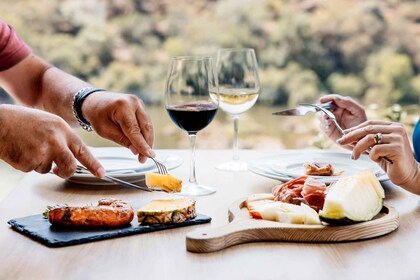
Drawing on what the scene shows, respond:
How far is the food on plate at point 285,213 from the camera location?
126 centimetres

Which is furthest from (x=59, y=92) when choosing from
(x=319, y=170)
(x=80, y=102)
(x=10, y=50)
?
(x=319, y=170)

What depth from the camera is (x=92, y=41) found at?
19.7ft

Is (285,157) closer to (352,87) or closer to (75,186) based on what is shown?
(75,186)

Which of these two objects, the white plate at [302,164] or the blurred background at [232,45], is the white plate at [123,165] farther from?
the blurred background at [232,45]

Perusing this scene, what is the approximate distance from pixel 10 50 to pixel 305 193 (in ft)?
3.90

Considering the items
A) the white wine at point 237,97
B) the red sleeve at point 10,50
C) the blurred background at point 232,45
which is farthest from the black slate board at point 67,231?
the blurred background at point 232,45

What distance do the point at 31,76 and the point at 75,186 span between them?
633 mm

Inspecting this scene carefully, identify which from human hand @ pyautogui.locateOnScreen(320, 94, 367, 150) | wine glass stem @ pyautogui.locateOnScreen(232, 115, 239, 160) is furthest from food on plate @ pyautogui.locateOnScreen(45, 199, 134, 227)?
human hand @ pyautogui.locateOnScreen(320, 94, 367, 150)

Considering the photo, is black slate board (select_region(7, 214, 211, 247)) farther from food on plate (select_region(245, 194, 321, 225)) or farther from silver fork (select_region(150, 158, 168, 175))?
silver fork (select_region(150, 158, 168, 175))

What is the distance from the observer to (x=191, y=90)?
154 cm

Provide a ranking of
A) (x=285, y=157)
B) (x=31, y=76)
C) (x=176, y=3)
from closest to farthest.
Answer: (x=285, y=157) → (x=31, y=76) → (x=176, y=3)

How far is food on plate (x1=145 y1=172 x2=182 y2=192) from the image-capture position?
1487mm

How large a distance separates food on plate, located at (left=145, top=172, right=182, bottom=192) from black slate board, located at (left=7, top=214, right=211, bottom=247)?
0.15m

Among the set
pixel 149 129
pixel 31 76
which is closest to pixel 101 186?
pixel 149 129
